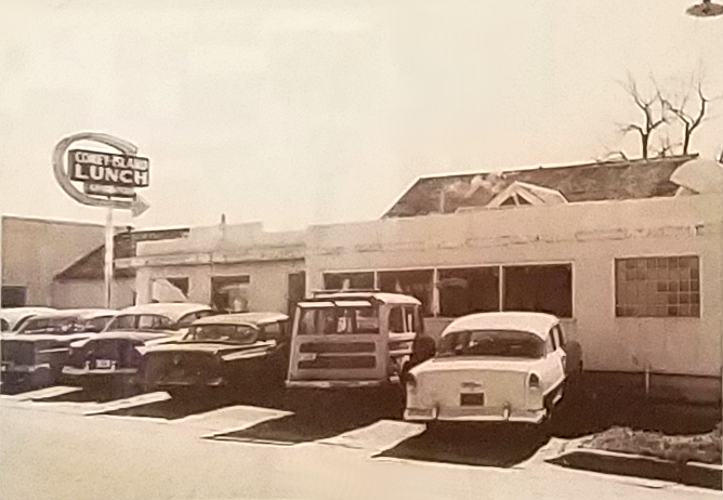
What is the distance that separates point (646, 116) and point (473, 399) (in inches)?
25.9

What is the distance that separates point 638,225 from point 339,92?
27.8 inches

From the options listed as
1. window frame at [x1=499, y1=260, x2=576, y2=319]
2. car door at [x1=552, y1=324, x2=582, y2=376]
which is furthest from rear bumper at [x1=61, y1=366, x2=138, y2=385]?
car door at [x1=552, y1=324, x2=582, y2=376]

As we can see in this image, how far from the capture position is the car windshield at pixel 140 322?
2234 millimetres

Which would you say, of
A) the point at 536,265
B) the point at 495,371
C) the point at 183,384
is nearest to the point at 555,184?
the point at 536,265

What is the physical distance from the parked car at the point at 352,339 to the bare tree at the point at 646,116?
1.82 ft

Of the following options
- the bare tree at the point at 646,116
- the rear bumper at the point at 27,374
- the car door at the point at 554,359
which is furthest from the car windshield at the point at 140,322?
the bare tree at the point at 646,116

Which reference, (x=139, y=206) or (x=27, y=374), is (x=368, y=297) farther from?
(x=27, y=374)

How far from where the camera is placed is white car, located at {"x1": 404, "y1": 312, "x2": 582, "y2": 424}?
6.23ft

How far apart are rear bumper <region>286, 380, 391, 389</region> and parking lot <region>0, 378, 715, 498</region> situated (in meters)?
0.02

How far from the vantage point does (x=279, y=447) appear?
2113mm

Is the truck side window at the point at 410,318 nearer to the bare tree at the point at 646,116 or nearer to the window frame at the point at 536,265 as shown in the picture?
the window frame at the point at 536,265

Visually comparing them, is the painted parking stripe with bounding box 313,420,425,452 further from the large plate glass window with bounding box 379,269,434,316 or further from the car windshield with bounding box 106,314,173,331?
the car windshield with bounding box 106,314,173,331

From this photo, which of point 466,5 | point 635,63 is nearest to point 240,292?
point 466,5

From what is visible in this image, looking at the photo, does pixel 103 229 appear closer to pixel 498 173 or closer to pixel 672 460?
pixel 498 173
